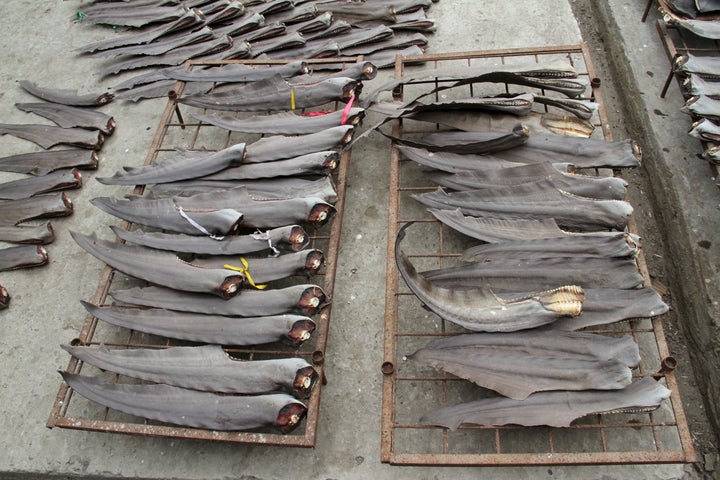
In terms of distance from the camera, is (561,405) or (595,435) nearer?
(561,405)

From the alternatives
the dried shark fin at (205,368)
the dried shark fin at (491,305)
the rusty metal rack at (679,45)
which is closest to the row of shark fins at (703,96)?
the rusty metal rack at (679,45)

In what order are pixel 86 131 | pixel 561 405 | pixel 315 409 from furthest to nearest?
pixel 86 131
pixel 315 409
pixel 561 405

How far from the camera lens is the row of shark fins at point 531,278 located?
3.22m

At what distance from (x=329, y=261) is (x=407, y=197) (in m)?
1.01

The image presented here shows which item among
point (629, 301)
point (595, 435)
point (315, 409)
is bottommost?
point (595, 435)

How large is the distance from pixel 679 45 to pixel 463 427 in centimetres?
400

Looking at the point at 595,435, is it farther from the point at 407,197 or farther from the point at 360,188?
the point at 360,188

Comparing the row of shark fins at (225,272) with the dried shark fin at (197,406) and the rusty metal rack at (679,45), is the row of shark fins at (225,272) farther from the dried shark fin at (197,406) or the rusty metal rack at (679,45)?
the rusty metal rack at (679,45)

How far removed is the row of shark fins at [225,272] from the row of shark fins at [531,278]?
2.24 feet

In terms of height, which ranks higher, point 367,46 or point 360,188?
point 367,46

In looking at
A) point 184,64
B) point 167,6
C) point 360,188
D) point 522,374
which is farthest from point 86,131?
point 522,374

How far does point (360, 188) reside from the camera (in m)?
4.88

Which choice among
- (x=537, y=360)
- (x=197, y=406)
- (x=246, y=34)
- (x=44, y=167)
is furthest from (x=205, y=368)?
(x=246, y=34)

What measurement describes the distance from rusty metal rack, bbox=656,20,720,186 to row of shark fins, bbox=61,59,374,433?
100 inches
